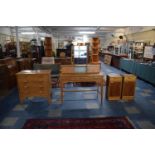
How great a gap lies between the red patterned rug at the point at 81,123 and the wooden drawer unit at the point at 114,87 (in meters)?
1.05

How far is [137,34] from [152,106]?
8.27 meters

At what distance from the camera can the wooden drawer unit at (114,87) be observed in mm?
4254

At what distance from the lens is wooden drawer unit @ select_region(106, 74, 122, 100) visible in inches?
167

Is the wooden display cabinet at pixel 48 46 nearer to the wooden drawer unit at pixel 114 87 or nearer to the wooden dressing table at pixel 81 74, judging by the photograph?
the wooden dressing table at pixel 81 74

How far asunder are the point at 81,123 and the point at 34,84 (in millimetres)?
1688

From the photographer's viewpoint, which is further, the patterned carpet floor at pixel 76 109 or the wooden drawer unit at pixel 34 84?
the wooden drawer unit at pixel 34 84

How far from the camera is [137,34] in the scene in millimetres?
10961

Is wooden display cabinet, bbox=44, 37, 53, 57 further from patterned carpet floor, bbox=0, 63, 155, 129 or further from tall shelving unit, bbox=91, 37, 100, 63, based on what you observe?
patterned carpet floor, bbox=0, 63, 155, 129

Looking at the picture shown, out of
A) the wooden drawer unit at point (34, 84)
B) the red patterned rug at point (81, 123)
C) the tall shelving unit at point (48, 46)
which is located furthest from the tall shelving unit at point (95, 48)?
the red patterned rug at point (81, 123)

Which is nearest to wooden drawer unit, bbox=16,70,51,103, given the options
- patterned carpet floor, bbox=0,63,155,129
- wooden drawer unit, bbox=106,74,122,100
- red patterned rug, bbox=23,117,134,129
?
patterned carpet floor, bbox=0,63,155,129

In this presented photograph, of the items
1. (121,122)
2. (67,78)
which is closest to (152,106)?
(121,122)

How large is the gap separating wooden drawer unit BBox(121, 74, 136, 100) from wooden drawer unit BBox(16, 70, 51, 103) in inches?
82.2

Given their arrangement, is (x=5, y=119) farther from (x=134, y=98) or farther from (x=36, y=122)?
(x=134, y=98)

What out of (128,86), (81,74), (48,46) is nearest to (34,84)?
(81,74)
